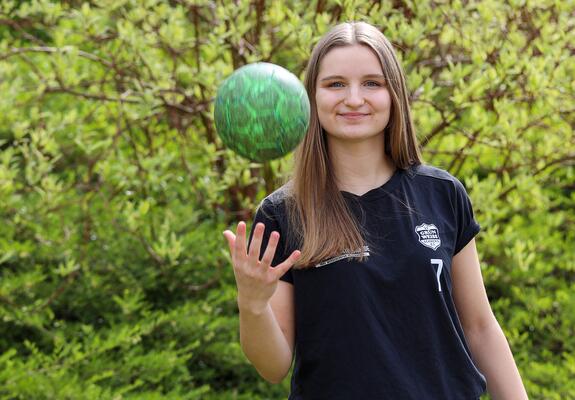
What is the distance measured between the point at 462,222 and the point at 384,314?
41 cm

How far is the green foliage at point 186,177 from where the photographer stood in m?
4.18

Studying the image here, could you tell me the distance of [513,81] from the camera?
438 centimetres

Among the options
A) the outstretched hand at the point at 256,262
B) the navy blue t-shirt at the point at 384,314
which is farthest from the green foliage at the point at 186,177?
the outstretched hand at the point at 256,262

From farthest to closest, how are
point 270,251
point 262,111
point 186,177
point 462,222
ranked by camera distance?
1. point 186,177
2. point 462,222
3. point 262,111
4. point 270,251

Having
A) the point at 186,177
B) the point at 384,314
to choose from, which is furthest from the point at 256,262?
the point at 186,177

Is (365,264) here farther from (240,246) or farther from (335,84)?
(335,84)

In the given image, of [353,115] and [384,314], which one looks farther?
[353,115]

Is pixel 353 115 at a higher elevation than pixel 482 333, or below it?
higher

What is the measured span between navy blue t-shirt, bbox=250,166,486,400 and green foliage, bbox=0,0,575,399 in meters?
1.82

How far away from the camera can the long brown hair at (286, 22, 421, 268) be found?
221 centimetres

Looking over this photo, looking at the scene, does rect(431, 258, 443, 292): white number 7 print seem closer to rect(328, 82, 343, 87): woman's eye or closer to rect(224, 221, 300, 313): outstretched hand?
rect(224, 221, 300, 313): outstretched hand

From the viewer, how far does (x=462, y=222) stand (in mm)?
2379

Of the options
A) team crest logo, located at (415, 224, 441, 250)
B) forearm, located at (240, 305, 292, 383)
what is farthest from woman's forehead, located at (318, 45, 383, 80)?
forearm, located at (240, 305, 292, 383)

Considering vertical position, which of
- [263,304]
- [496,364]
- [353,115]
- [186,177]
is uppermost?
[353,115]
